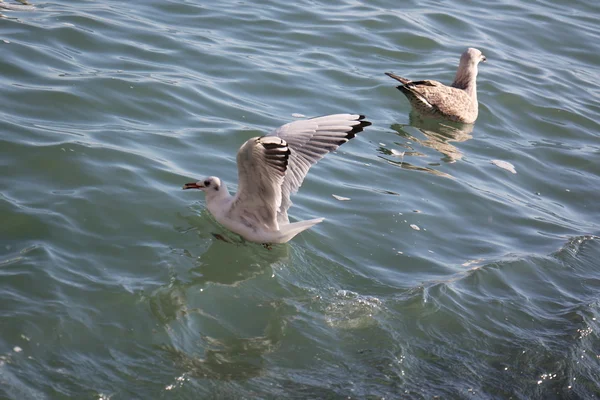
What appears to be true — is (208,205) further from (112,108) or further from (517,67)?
(517,67)

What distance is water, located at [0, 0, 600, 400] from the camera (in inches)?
221

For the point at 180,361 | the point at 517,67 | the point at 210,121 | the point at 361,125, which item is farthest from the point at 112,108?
the point at 517,67

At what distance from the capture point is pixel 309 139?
7.33 meters

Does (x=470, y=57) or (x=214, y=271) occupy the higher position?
(x=470, y=57)

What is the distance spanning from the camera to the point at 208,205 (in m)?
7.72

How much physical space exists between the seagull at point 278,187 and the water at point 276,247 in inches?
9.5

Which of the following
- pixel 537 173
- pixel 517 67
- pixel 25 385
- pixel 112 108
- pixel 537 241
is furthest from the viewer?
pixel 517 67

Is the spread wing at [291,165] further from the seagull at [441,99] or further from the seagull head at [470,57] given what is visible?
the seagull head at [470,57]

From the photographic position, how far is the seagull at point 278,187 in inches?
280

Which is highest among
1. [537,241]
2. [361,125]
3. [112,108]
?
[361,125]

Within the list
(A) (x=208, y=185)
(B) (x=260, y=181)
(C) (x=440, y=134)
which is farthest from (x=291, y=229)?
(C) (x=440, y=134)

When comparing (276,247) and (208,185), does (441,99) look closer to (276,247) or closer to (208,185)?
(276,247)

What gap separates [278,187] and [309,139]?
1.94 ft

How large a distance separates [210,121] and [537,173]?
4.25m
